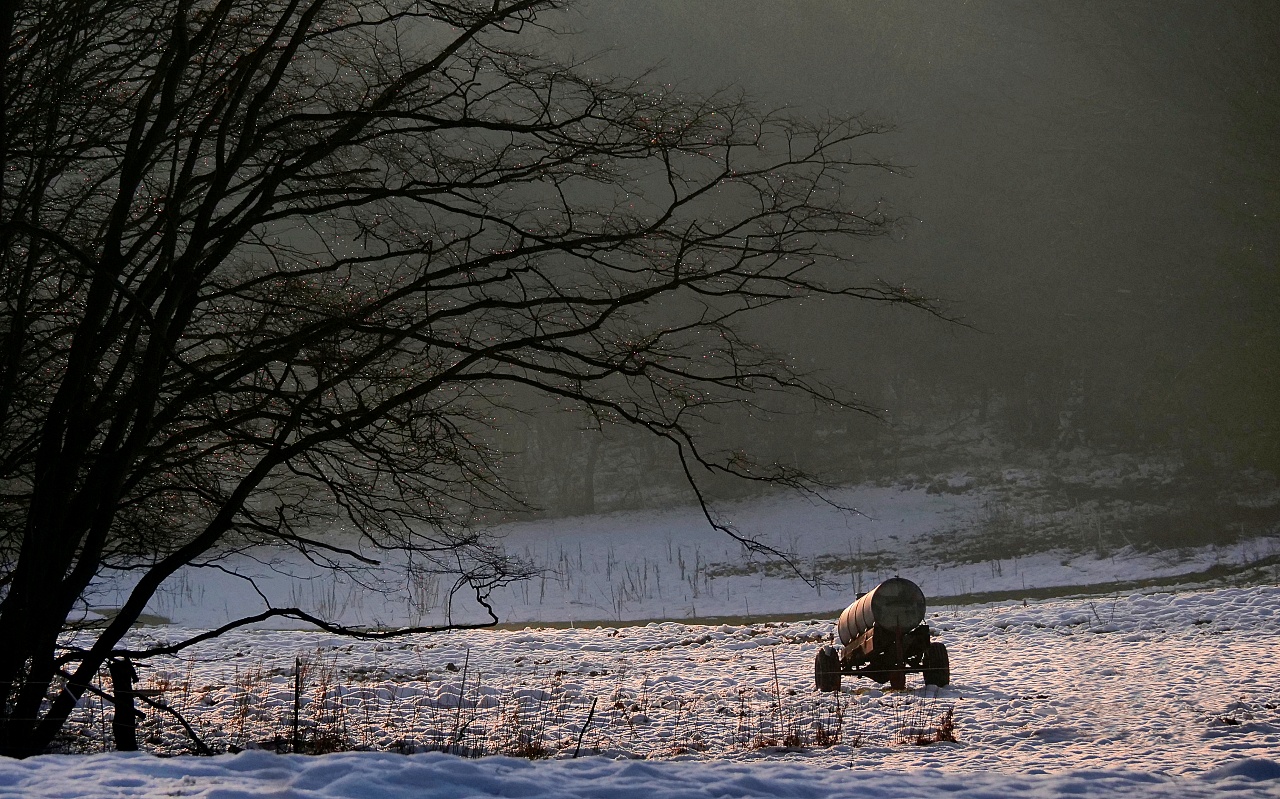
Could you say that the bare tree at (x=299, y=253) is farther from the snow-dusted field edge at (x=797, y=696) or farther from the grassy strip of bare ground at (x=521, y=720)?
the snow-dusted field edge at (x=797, y=696)

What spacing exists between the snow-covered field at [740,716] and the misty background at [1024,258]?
1722 centimetres

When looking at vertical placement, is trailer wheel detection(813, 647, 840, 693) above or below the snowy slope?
below

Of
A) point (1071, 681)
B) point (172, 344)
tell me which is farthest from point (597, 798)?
point (1071, 681)

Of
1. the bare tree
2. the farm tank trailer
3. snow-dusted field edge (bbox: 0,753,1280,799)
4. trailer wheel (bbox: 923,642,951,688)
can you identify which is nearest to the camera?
snow-dusted field edge (bbox: 0,753,1280,799)

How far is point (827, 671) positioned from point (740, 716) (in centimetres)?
273

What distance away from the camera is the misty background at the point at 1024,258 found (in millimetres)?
33500

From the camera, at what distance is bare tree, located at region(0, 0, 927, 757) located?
6.70m

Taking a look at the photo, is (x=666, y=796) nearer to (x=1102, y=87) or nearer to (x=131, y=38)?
(x=131, y=38)

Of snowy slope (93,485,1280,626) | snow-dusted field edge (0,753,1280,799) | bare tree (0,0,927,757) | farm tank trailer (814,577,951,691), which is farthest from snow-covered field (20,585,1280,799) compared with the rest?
snowy slope (93,485,1280,626)

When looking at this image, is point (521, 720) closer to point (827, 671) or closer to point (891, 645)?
point (827, 671)

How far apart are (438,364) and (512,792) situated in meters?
3.26

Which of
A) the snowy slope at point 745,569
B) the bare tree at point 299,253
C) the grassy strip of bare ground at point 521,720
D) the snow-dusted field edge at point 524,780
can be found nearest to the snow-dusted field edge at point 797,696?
the grassy strip of bare ground at point 521,720

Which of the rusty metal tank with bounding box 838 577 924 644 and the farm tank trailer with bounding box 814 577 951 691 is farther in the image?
the rusty metal tank with bounding box 838 577 924 644

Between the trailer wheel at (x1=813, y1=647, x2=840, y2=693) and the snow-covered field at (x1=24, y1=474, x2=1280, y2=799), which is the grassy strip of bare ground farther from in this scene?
the trailer wheel at (x1=813, y1=647, x2=840, y2=693)
